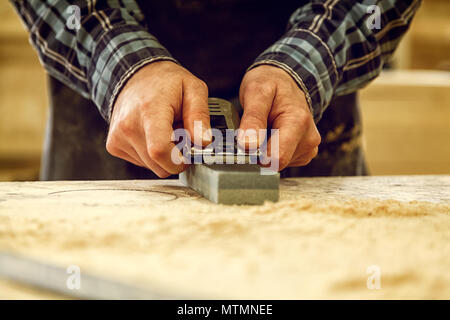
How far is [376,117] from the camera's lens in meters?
2.69

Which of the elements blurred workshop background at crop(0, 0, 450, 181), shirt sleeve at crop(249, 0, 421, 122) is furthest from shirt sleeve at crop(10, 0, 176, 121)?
blurred workshop background at crop(0, 0, 450, 181)

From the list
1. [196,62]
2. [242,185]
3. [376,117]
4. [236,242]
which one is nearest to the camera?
[236,242]

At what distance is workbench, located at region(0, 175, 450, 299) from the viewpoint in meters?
0.32

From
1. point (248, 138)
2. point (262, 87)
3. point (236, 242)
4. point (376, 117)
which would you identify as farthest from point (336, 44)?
point (376, 117)

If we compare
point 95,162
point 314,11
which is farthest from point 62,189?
point 314,11

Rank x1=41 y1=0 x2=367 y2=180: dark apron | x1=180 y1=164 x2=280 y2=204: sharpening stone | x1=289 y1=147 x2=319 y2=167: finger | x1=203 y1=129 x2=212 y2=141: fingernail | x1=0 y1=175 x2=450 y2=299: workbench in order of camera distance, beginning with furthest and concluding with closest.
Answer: x1=41 y1=0 x2=367 y2=180: dark apron < x1=289 y1=147 x2=319 y2=167: finger < x1=203 y1=129 x2=212 y2=141: fingernail < x1=180 y1=164 x2=280 y2=204: sharpening stone < x1=0 y1=175 x2=450 y2=299: workbench

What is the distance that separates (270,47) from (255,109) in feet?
0.81

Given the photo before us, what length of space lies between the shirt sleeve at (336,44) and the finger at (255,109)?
0.11 m

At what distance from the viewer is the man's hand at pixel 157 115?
0.66 meters

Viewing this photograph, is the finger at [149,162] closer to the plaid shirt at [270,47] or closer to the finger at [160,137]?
the finger at [160,137]

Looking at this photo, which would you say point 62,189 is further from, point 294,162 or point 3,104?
point 3,104

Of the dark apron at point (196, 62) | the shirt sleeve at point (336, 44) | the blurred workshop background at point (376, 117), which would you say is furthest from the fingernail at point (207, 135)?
the blurred workshop background at point (376, 117)

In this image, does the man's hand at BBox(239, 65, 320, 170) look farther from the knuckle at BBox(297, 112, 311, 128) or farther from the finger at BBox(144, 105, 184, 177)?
the finger at BBox(144, 105, 184, 177)

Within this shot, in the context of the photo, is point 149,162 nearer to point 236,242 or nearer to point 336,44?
point 236,242
